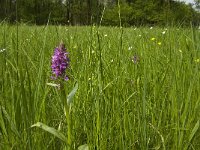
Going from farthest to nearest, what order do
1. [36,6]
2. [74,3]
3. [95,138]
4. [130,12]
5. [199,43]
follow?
[74,3], [36,6], [130,12], [199,43], [95,138]

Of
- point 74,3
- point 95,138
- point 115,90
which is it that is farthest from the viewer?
point 74,3

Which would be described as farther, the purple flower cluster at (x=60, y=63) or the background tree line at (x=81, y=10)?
the background tree line at (x=81, y=10)

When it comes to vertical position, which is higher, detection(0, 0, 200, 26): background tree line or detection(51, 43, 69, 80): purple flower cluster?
detection(0, 0, 200, 26): background tree line

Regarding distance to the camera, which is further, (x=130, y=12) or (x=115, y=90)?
(x=130, y=12)

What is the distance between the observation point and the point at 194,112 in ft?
4.15

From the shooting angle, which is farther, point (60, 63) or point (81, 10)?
point (81, 10)

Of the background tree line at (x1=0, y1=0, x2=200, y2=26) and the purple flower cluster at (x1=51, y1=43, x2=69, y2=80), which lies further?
the background tree line at (x1=0, y1=0, x2=200, y2=26)

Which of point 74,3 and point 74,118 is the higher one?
point 74,3

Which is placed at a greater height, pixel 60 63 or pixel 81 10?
pixel 81 10

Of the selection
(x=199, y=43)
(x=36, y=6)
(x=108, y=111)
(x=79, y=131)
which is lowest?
(x=79, y=131)

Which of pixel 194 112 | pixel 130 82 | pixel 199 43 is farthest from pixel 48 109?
pixel 199 43

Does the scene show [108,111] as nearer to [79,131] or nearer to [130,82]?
[79,131]

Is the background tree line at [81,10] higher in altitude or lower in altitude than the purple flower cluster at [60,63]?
higher

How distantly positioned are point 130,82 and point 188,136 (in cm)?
57
